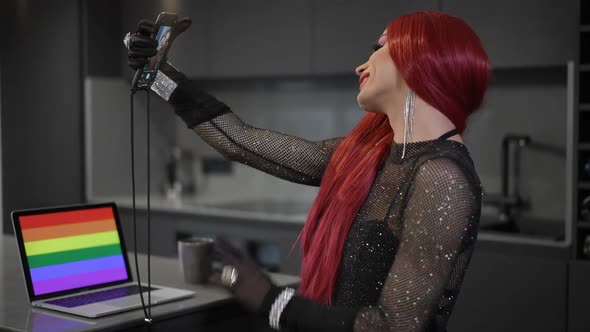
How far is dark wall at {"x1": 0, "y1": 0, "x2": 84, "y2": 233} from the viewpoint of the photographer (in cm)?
500

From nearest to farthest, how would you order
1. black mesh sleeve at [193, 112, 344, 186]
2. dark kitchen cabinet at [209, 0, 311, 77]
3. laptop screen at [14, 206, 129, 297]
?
black mesh sleeve at [193, 112, 344, 186], laptop screen at [14, 206, 129, 297], dark kitchen cabinet at [209, 0, 311, 77]

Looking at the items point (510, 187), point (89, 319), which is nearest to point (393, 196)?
point (89, 319)

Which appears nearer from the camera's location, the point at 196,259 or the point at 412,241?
the point at 412,241

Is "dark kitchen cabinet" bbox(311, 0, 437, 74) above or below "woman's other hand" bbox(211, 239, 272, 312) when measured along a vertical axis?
above

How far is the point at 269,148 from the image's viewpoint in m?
1.87

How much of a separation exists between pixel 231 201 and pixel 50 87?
1393mm

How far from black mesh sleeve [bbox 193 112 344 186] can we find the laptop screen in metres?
0.44

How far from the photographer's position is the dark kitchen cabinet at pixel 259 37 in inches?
168

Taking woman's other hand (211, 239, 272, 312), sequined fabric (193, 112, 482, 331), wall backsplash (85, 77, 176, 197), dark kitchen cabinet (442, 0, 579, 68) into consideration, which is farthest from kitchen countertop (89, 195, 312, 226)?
woman's other hand (211, 239, 272, 312)

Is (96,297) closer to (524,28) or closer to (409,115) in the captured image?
(409,115)

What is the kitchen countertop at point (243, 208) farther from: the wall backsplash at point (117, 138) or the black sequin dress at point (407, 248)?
the black sequin dress at point (407, 248)

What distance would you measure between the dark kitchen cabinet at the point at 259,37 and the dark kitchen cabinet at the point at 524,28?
2.89 feet

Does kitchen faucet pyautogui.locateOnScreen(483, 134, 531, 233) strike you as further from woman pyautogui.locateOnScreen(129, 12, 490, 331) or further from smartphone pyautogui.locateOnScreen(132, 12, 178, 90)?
smartphone pyautogui.locateOnScreen(132, 12, 178, 90)

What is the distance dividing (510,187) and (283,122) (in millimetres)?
1542
